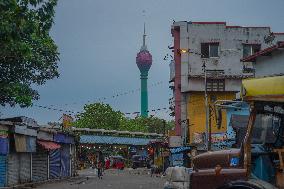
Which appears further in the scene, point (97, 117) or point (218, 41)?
point (97, 117)

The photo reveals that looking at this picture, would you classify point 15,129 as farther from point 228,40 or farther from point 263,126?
point 228,40

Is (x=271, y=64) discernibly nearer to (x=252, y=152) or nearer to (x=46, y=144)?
(x=46, y=144)

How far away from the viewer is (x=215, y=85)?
52031mm

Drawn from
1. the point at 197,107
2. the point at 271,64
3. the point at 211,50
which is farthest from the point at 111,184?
the point at 211,50

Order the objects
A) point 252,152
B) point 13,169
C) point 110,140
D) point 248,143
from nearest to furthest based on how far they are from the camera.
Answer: point 248,143, point 252,152, point 13,169, point 110,140

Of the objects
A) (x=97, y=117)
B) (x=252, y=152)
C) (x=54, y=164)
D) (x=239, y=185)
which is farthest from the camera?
(x=97, y=117)

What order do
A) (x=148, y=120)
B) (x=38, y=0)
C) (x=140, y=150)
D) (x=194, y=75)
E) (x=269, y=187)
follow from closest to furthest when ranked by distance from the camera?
(x=269, y=187), (x=38, y=0), (x=194, y=75), (x=140, y=150), (x=148, y=120)

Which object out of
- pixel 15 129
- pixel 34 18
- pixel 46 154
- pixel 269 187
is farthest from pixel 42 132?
pixel 269 187

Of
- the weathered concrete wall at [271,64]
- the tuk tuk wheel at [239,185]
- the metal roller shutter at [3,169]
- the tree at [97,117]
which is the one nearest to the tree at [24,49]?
the metal roller shutter at [3,169]

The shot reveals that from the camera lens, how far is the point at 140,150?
353ft

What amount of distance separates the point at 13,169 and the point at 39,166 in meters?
5.63

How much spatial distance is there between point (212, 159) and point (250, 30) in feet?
149

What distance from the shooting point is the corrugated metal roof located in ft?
289

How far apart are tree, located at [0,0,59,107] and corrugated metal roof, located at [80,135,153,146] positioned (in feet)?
177
